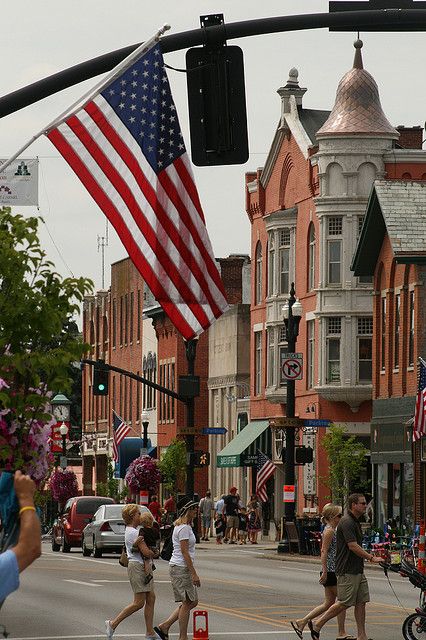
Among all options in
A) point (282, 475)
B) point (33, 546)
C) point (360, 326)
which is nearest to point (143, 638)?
point (33, 546)

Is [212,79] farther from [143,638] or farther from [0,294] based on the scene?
[143,638]

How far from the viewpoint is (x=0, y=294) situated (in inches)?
524

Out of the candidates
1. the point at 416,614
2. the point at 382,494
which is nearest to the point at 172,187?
the point at 416,614

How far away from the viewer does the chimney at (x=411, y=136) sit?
6075 cm

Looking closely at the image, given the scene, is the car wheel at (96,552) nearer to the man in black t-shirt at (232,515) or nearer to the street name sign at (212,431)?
the street name sign at (212,431)

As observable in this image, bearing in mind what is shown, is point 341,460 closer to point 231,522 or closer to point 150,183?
point 231,522

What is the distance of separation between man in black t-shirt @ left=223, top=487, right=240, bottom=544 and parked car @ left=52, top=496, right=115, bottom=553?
5.69 m

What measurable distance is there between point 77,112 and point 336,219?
41824mm

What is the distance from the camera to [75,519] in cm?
4953

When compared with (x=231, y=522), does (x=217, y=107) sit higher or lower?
higher

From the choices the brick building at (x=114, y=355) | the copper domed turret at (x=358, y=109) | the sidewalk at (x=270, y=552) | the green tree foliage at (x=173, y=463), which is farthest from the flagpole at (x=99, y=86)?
the brick building at (x=114, y=355)

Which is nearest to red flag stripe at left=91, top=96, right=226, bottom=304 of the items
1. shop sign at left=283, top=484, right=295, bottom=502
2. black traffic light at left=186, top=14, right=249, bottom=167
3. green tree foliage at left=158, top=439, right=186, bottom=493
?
black traffic light at left=186, top=14, right=249, bottom=167

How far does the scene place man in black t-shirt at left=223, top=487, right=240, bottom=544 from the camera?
54094mm

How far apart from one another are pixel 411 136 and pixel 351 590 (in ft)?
142
